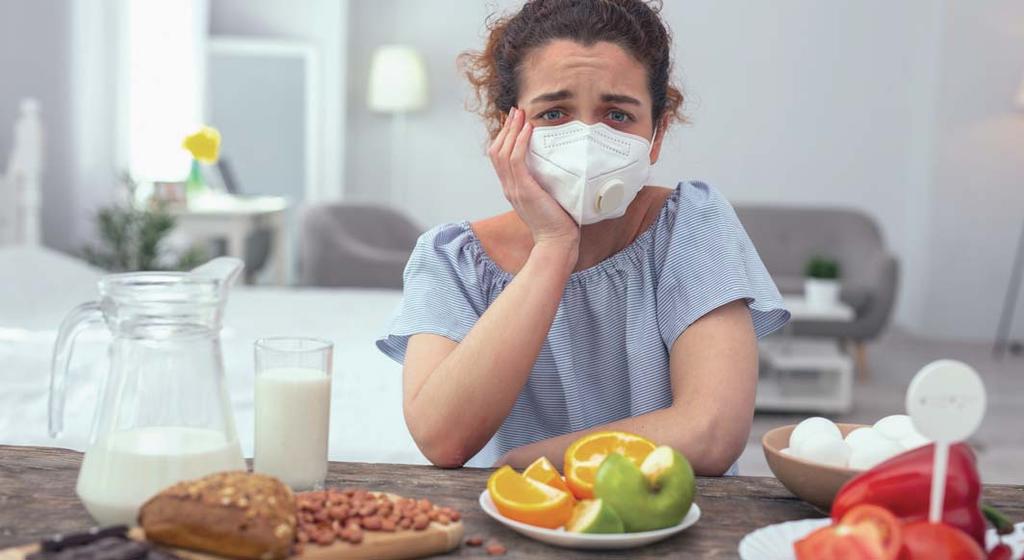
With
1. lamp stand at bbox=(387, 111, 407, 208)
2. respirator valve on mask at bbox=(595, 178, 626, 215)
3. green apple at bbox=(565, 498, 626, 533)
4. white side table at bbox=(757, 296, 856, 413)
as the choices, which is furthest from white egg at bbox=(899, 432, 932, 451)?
lamp stand at bbox=(387, 111, 407, 208)

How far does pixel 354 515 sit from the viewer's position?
2.78 feet

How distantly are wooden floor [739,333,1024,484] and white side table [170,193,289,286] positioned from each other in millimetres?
2191

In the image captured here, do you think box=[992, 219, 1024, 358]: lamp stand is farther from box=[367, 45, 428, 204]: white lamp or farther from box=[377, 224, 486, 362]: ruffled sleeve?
box=[377, 224, 486, 362]: ruffled sleeve

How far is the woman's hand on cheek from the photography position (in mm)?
1291

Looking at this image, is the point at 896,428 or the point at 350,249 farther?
the point at 350,249

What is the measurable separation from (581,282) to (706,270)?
0.52ft

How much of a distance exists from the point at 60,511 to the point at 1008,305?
651 cm

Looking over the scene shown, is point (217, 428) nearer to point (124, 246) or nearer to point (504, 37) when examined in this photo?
point (504, 37)

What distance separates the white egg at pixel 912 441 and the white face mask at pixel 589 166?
1.50ft

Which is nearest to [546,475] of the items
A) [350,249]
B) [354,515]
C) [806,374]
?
[354,515]

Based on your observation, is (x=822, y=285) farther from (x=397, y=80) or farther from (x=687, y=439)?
(x=687, y=439)

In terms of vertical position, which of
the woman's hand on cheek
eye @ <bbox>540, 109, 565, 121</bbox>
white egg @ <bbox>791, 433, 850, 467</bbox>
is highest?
eye @ <bbox>540, 109, 565, 121</bbox>

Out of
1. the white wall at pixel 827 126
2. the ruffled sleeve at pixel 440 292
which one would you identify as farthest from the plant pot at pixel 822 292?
the ruffled sleeve at pixel 440 292

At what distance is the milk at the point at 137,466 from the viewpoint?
84cm
